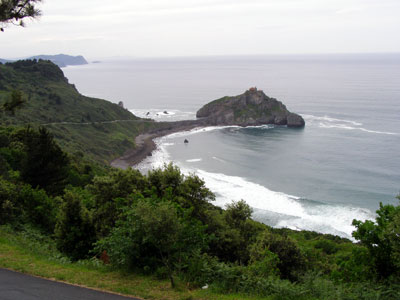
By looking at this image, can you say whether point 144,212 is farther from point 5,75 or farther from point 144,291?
point 5,75

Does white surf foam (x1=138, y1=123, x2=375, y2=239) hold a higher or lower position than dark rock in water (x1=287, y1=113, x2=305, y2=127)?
lower

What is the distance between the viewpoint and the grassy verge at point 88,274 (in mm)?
10320

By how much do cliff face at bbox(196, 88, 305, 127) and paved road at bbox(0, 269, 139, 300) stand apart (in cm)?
11463

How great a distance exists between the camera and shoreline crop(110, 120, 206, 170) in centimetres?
8557

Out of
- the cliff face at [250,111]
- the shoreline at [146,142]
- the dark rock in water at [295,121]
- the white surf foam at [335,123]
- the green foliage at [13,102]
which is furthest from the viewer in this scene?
the cliff face at [250,111]

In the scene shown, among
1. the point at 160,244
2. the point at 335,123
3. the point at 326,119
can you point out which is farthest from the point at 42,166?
the point at 326,119

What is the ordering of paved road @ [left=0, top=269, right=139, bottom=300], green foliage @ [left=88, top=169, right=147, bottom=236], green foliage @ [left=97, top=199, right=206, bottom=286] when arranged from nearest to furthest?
paved road @ [left=0, top=269, right=139, bottom=300] < green foliage @ [left=97, top=199, right=206, bottom=286] < green foliage @ [left=88, top=169, right=147, bottom=236]

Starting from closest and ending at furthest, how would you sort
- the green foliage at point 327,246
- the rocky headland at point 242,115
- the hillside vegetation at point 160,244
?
1. the hillside vegetation at point 160,244
2. the green foliage at point 327,246
3. the rocky headland at point 242,115

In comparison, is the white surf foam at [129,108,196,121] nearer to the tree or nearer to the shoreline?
the shoreline

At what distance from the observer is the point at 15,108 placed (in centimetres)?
1459

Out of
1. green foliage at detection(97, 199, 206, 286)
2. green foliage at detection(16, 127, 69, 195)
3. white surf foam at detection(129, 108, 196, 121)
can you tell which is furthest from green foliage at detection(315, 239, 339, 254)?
white surf foam at detection(129, 108, 196, 121)

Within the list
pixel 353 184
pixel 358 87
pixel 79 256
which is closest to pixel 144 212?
pixel 79 256

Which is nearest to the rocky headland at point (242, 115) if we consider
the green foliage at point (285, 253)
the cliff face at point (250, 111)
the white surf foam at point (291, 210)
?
the cliff face at point (250, 111)

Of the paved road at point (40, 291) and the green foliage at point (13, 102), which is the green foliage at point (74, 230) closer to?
the paved road at point (40, 291)
